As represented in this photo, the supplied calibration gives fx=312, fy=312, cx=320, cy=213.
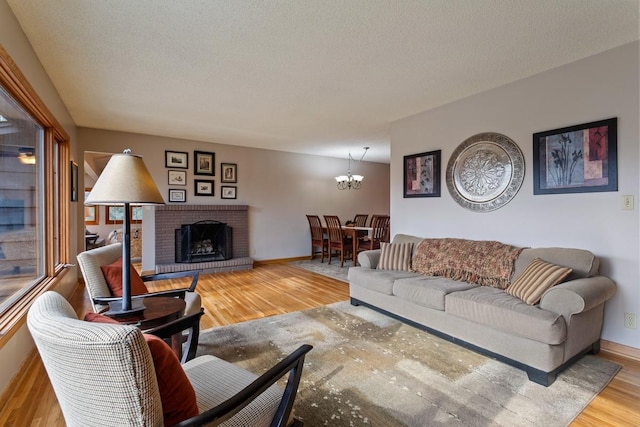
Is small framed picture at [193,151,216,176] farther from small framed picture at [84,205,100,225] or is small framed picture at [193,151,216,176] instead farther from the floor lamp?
small framed picture at [84,205,100,225]

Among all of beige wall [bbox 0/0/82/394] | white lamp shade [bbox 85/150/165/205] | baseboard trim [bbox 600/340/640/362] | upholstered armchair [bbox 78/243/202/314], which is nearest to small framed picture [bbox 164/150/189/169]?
beige wall [bbox 0/0/82/394]

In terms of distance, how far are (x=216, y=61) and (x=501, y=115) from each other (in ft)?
9.25

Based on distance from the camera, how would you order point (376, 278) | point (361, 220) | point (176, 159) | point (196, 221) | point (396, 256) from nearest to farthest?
point (376, 278), point (396, 256), point (176, 159), point (196, 221), point (361, 220)

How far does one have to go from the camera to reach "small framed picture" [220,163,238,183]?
6.01m

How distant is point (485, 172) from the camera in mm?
3336

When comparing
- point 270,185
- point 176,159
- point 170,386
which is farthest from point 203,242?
point 170,386

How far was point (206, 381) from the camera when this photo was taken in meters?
1.33

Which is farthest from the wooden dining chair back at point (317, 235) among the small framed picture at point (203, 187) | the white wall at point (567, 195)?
the white wall at point (567, 195)

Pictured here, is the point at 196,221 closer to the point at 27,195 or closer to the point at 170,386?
the point at 27,195

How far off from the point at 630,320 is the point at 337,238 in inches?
170

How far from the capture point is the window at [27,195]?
2172 mm

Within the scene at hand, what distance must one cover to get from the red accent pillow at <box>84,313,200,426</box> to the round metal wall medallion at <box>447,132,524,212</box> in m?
3.26

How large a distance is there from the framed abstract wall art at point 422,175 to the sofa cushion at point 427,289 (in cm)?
126

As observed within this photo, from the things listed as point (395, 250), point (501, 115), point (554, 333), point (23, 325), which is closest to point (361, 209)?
point (395, 250)
